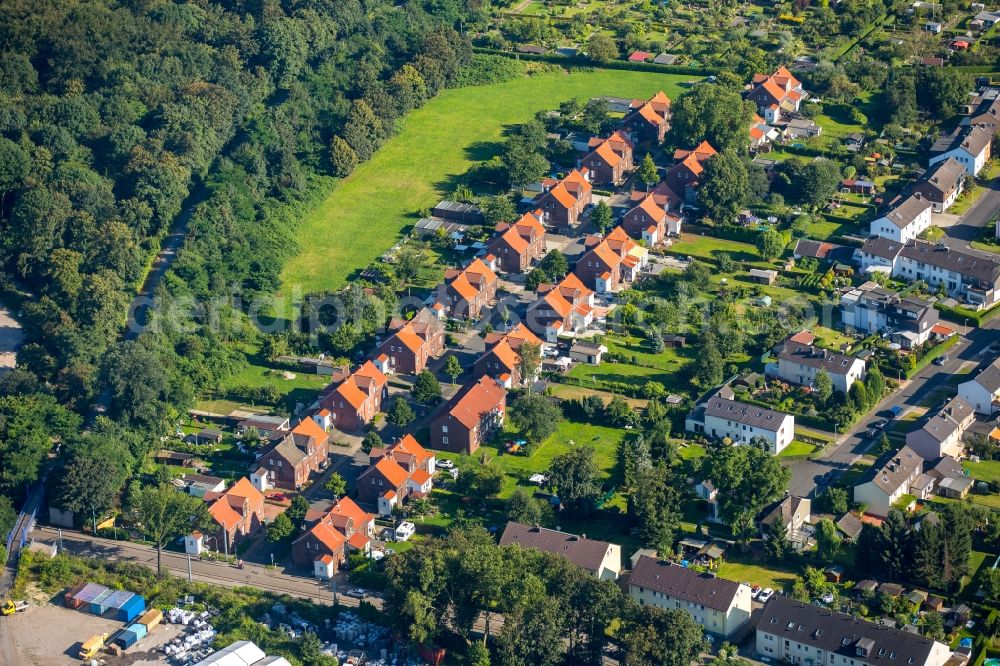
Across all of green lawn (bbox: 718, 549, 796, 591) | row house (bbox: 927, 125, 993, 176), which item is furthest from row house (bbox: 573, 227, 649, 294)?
green lawn (bbox: 718, 549, 796, 591)

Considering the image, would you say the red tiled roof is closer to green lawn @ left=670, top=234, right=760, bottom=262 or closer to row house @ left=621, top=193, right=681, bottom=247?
row house @ left=621, top=193, right=681, bottom=247

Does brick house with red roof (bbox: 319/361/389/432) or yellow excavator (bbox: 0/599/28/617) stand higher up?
brick house with red roof (bbox: 319/361/389/432)

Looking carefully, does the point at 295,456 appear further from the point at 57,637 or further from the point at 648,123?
the point at 648,123

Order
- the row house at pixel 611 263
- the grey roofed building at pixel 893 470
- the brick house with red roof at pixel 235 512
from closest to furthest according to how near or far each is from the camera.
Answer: the grey roofed building at pixel 893 470 → the brick house with red roof at pixel 235 512 → the row house at pixel 611 263

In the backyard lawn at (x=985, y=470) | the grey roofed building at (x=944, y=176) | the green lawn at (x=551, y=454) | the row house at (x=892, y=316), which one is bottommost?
the green lawn at (x=551, y=454)

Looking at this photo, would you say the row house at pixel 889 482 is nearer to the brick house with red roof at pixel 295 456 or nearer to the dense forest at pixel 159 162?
the brick house with red roof at pixel 295 456

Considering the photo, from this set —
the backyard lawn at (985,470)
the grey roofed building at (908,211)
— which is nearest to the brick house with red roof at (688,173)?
the grey roofed building at (908,211)
